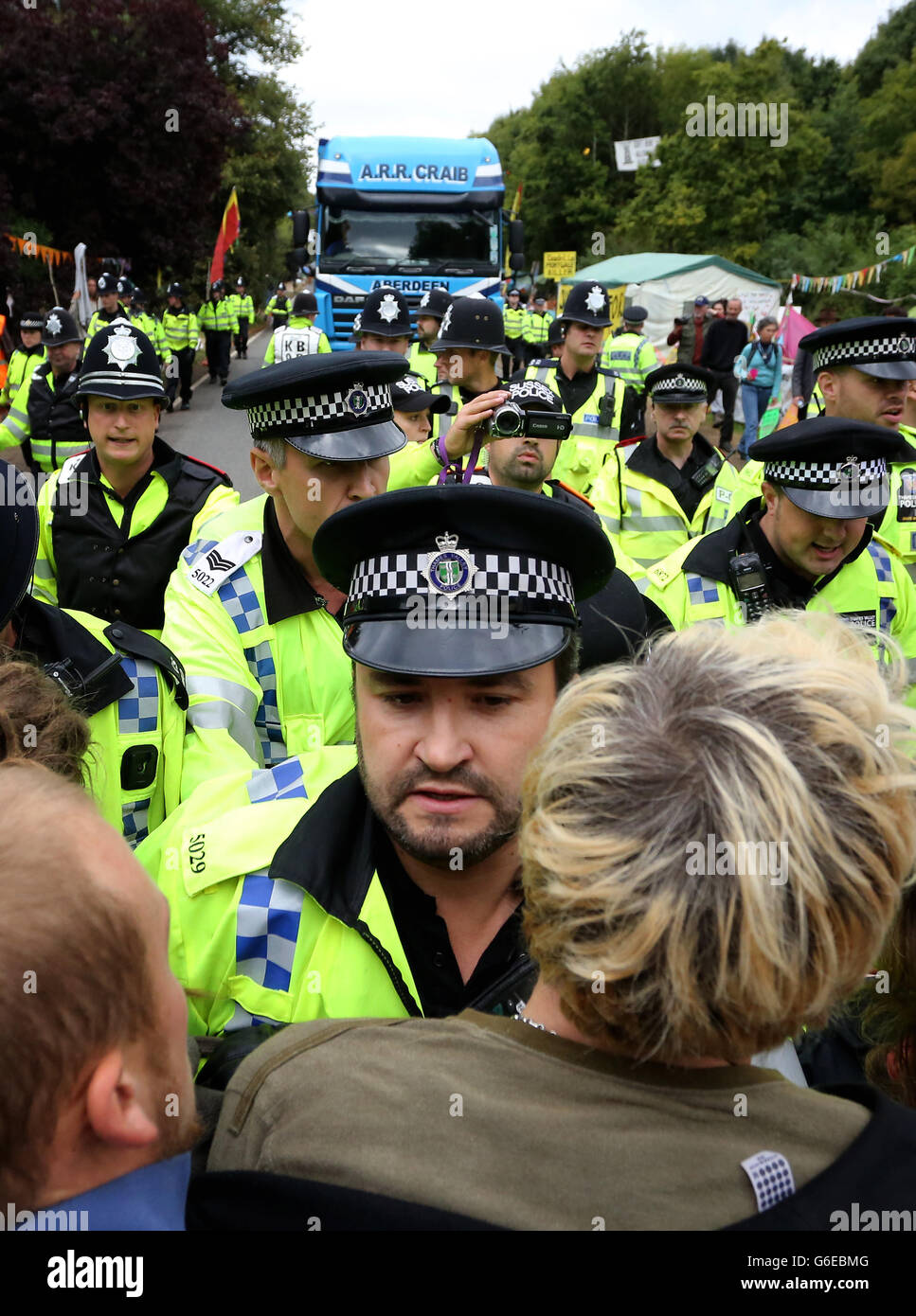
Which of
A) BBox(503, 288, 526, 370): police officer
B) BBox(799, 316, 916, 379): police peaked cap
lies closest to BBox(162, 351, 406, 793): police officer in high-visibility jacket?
BBox(799, 316, 916, 379): police peaked cap

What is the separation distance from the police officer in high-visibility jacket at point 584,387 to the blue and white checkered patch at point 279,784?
5223mm

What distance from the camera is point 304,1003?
1.77m

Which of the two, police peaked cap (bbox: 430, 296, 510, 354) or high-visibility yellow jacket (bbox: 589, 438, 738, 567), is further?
police peaked cap (bbox: 430, 296, 510, 354)

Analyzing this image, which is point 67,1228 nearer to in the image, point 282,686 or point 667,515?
point 282,686

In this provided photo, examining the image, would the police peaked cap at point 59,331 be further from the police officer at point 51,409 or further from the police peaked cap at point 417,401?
the police peaked cap at point 417,401

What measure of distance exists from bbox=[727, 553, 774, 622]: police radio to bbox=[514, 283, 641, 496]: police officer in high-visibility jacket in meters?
3.49

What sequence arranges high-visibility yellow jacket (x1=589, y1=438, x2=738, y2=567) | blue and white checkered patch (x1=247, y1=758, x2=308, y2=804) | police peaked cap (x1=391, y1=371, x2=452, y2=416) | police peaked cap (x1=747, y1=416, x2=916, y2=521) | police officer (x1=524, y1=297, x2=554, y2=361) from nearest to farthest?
1. blue and white checkered patch (x1=247, y1=758, x2=308, y2=804)
2. police peaked cap (x1=747, y1=416, x2=916, y2=521)
3. high-visibility yellow jacket (x1=589, y1=438, x2=738, y2=567)
4. police peaked cap (x1=391, y1=371, x2=452, y2=416)
5. police officer (x1=524, y1=297, x2=554, y2=361)

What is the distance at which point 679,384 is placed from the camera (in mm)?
6043

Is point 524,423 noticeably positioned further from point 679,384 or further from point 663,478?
point 679,384

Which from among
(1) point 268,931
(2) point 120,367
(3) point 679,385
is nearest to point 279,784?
(1) point 268,931

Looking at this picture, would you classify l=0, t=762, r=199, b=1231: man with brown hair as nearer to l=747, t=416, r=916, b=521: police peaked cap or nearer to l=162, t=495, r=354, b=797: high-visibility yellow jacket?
l=162, t=495, r=354, b=797: high-visibility yellow jacket

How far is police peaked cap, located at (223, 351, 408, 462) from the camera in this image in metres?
3.03

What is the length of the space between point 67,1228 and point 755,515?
3.42 metres

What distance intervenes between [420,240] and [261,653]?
13.5 metres
